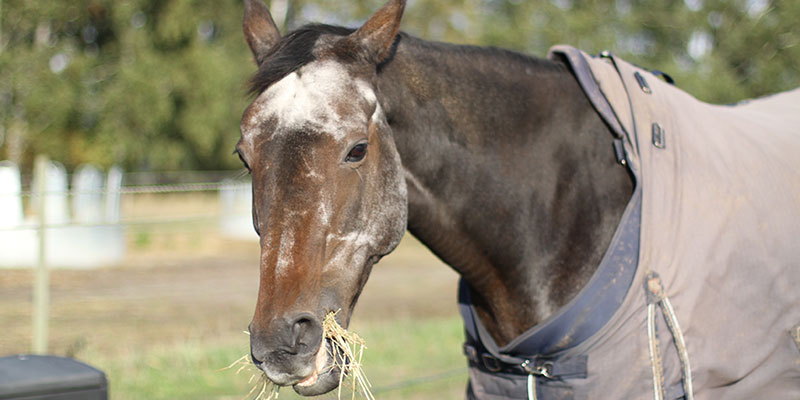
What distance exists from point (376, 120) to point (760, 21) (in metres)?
22.2

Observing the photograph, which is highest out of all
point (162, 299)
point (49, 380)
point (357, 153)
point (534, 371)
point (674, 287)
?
point (357, 153)

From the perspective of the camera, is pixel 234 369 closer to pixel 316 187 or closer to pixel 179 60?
pixel 316 187

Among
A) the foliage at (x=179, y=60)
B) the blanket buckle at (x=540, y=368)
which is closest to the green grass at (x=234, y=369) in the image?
the blanket buckle at (x=540, y=368)

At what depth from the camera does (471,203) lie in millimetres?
2232

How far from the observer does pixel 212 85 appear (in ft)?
64.4

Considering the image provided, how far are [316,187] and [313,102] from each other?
241 mm

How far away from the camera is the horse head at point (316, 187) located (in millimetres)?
1718

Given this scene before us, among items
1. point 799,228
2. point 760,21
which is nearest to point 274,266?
point 799,228

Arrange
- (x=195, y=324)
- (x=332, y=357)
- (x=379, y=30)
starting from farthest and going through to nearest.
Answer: (x=195, y=324)
(x=379, y=30)
(x=332, y=357)

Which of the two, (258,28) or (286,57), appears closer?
(286,57)

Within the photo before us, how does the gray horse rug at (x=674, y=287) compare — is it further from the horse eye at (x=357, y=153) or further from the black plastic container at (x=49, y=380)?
the black plastic container at (x=49, y=380)

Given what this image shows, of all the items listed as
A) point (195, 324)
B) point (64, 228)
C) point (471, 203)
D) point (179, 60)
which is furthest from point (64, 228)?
point (471, 203)

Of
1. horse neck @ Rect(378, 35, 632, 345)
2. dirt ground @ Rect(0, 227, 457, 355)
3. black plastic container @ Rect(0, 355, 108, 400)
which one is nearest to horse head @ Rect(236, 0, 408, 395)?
horse neck @ Rect(378, 35, 632, 345)

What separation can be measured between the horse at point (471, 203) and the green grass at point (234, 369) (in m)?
2.82
